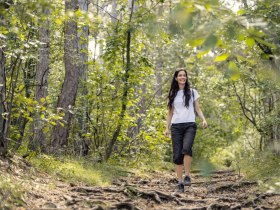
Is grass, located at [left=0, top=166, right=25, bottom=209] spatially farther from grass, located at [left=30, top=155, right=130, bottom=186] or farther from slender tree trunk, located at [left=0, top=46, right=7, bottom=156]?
grass, located at [left=30, top=155, right=130, bottom=186]

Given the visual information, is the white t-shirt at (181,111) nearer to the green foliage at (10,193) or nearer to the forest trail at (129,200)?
the forest trail at (129,200)

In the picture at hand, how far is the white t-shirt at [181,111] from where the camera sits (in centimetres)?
800

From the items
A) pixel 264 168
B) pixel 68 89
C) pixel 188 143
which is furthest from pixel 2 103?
pixel 264 168

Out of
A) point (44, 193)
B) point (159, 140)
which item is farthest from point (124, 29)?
point (44, 193)

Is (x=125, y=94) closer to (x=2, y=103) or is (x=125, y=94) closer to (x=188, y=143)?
(x=188, y=143)

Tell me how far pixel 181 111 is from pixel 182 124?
0.77ft

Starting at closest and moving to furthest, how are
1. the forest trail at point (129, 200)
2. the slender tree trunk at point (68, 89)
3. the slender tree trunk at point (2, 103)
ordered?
1. the forest trail at point (129, 200)
2. the slender tree trunk at point (2, 103)
3. the slender tree trunk at point (68, 89)

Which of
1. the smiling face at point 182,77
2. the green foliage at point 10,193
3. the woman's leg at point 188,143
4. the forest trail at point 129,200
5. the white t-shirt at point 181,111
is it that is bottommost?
the forest trail at point 129,200

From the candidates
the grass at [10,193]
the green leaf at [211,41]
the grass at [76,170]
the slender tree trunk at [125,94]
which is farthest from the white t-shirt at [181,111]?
the green leaf at [211,41]

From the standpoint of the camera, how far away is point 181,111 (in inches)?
317

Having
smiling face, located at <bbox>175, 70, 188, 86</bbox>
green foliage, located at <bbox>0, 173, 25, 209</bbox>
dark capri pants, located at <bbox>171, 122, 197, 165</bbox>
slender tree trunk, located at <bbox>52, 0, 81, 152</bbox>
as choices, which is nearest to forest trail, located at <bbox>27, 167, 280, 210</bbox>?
green foliage, located at <bbox>0, 173, 25, 209</bbox>

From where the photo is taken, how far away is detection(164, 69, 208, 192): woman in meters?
7.89

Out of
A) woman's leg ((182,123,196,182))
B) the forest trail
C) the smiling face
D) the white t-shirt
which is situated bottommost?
the forest trail

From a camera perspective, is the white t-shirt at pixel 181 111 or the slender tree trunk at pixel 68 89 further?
the slender tree trunk at pixel 68 89
